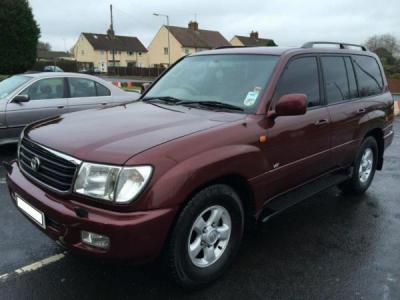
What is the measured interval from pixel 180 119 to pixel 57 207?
1.17 meters

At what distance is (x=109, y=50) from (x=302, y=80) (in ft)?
244

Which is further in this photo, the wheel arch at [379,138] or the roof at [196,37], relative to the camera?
the roof at [196,37]

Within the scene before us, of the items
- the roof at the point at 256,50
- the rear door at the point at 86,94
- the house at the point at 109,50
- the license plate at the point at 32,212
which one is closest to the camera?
the license plate at the point at 32,212

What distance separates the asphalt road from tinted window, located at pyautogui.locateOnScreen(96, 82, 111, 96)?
3.84m

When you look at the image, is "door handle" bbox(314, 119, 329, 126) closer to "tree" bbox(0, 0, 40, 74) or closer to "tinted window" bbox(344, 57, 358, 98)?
"tinted window" bbox(344, 57, 358, 98)

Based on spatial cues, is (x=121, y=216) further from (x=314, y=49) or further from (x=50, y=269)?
(x=314, y=49)

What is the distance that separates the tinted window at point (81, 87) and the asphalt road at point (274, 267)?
3463mm

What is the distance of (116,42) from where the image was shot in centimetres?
7425

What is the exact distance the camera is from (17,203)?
3309 millimetres

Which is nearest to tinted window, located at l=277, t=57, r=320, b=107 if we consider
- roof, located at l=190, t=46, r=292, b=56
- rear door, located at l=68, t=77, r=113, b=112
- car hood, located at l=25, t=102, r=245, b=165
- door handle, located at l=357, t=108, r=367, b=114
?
roof, located at l=190, t=46, r=292, b=56

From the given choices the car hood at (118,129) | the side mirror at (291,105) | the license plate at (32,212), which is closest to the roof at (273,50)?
the side mirror at (291,105)

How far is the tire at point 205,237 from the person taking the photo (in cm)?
281

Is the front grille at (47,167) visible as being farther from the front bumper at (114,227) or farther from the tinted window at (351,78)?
the tinted window at (351,78)

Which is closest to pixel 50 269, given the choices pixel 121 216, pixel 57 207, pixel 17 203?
pixel 17 203
